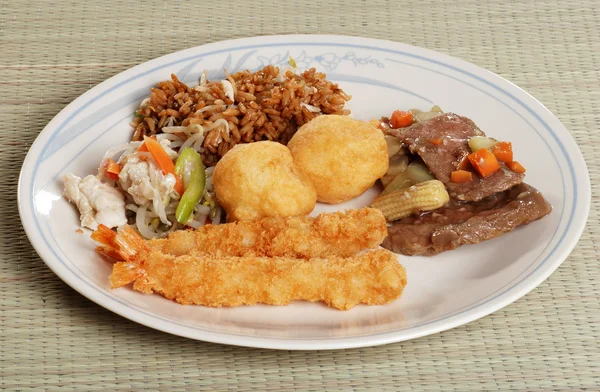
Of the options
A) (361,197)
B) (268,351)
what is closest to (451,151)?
(361,197)

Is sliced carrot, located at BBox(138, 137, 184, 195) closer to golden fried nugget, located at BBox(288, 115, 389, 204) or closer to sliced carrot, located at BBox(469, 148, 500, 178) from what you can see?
golden fried nugget, located at BBox(288, 115, 389, 204)

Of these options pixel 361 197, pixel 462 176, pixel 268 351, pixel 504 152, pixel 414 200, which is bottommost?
pixel 268 351

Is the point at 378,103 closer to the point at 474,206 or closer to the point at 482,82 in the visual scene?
the point at 482,82

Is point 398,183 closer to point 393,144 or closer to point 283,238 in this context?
point 393,144

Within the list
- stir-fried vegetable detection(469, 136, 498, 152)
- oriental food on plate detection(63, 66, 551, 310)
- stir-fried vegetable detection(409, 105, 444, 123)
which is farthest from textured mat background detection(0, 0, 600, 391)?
stir-fried vegetable detection(409, 105, 444, 123)

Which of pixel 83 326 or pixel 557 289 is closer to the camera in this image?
pixel 83 326

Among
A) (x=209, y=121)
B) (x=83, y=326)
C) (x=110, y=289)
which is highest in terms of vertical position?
(x=209, y=121)

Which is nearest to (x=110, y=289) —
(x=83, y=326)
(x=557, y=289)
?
(x=83, y=326)
